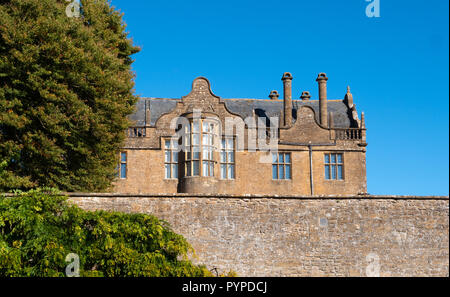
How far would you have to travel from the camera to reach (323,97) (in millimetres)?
31438

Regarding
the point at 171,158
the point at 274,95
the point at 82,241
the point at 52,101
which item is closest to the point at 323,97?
the point at 274,95

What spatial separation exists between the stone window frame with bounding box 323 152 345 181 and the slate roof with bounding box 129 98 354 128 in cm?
271

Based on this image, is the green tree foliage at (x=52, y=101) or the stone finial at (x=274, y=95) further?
the stone finial at (x=274, y=95)

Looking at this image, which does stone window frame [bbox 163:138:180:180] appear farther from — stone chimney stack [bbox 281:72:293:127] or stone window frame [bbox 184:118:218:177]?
stone chimney stack [bbox 281:72:293:127]

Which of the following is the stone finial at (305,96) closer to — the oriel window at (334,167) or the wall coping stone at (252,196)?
the oriel window at (334,167)

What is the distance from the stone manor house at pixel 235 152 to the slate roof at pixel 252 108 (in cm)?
25

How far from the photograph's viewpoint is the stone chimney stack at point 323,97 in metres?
31.1

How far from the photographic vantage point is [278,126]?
30.8 meters

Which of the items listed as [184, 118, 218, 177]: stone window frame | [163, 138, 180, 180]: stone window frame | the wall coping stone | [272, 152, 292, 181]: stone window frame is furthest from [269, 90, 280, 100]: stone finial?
the wall coping stone

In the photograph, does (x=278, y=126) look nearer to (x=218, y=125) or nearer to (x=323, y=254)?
(x=218, y=125)

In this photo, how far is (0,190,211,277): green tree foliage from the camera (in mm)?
15953

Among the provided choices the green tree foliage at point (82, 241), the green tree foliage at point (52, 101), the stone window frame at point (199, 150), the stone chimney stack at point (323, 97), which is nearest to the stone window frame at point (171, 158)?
the stone window frame at point (199, 150)

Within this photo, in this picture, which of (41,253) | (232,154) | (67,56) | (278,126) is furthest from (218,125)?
(41,253)

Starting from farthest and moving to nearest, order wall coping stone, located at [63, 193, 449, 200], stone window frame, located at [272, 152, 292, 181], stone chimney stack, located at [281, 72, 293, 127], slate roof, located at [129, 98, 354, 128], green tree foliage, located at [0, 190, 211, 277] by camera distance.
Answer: slate roof, located at [129, 98, 354, 128] → stone chimney stack, located at [281, 72, 293, 127] → stone window frame, located at [272, 152, 292, 181] → wall coping stone, located at [63, 193, 449, 200] → green tree foliage, located at [0, 190, 211, 277]
